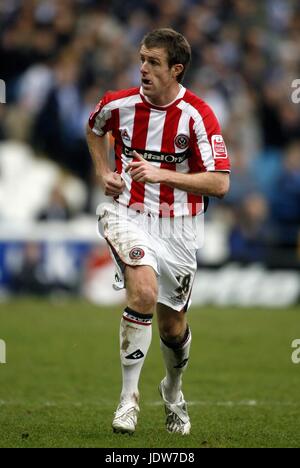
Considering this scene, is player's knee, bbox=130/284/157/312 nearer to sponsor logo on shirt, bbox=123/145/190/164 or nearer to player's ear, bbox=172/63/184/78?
sponsor logo on shirt, bbox=123/145/190/164

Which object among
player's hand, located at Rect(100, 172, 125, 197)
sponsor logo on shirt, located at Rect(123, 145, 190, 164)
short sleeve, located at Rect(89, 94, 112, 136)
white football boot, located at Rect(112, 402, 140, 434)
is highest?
short sleeve, located at Rect(89, 94, 112, 136)

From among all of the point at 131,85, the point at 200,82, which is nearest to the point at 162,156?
the point at 131,85

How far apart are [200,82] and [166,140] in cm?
1112

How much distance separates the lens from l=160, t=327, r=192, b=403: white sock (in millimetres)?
6727

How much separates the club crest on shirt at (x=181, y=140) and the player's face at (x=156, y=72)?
0.29m

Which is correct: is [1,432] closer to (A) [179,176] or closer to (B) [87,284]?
(A) [179,176]

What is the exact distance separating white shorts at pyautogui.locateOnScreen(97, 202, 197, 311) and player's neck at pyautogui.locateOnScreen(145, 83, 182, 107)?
0.71 meters

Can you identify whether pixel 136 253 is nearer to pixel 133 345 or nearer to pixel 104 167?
pixel 133 345

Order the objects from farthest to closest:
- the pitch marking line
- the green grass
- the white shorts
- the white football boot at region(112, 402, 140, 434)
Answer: the pitch marking line → the white shorts → the green grass → the white football boot at region(112, 402, 140, 434)

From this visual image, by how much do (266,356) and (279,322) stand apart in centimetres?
257

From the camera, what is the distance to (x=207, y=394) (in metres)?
8.39

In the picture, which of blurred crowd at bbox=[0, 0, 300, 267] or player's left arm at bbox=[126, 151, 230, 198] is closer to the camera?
player's left arm at bbox=[126, 151, 230, 198]

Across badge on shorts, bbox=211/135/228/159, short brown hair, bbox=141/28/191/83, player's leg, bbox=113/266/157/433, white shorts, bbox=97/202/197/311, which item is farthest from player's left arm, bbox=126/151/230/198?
short brown hair, bbox=141/28/191/83
